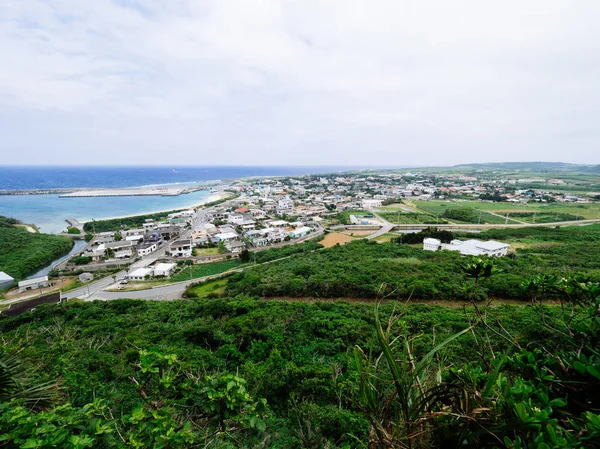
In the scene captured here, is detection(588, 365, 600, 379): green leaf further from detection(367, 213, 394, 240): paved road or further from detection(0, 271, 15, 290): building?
detection(0, 271, 15, 290): building

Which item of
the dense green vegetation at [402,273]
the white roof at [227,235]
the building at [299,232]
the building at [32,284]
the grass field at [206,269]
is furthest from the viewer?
the building at [299,232]

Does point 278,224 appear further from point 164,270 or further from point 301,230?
point 164,270

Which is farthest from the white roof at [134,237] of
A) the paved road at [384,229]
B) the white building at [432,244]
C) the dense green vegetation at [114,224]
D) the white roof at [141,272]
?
the white building at [432,244]

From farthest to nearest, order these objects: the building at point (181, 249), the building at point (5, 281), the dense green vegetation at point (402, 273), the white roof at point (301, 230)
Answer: the white roof at point (301, 230)
the building at point (181, 249)
the building at point (5, 281)
the dense green vegetation at point (402, 273)

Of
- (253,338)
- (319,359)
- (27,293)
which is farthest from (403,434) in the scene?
(27,293)

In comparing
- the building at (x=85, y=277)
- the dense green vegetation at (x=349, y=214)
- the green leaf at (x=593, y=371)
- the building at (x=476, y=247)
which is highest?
the green leaf at (x=593, y=371)

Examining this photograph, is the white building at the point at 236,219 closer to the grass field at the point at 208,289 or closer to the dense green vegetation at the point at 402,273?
the grass field at the point at 208,289

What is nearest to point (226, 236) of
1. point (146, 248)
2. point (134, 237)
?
point (146, 248)
